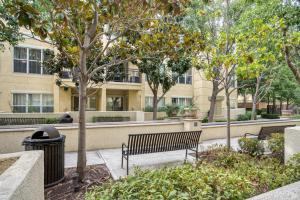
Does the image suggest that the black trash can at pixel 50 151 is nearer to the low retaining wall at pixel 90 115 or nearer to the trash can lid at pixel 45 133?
the trash can lid at pixel 45 133

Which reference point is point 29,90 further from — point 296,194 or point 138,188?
point 296,194

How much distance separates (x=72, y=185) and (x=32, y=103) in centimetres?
1651

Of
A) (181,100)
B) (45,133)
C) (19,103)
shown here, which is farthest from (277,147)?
(19,103)

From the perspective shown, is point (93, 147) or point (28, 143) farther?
point (93, 147)

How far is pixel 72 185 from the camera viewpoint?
5.21 m

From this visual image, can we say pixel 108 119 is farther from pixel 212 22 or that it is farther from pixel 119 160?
pixel 119 160

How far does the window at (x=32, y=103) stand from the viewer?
1855 centimetres

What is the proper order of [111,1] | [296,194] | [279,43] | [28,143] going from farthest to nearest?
[28,143] → [279,43] → [111,1] → [296,194]

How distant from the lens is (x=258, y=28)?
627cm

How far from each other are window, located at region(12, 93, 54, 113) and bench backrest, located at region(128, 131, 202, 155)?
15.8 meters

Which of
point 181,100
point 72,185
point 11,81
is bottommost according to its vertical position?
point 72,185

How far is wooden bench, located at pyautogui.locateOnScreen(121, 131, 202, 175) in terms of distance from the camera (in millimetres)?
6676

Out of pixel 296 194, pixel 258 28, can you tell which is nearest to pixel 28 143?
pixel 296 194

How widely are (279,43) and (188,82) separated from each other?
21.0 metres
